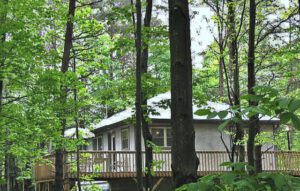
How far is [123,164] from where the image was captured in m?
22.2

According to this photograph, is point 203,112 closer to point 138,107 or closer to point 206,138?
point 138,107

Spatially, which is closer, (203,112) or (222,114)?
(222,114)

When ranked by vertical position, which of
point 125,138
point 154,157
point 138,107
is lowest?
point 154,157

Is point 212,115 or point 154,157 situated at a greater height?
point 212,115

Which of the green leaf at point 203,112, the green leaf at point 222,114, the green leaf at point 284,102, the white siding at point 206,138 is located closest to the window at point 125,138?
the white siding at point 206,138

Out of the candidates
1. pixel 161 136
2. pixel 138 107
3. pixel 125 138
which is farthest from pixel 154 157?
pixel 138 107

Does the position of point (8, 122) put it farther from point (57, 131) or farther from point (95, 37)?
point (95, 37)

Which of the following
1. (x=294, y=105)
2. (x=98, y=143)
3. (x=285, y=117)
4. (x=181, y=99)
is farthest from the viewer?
(x=98, y=143)

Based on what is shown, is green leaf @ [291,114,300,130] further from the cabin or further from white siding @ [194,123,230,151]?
white siding @ [194,123,230,151]

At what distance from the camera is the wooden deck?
2111 centimetres

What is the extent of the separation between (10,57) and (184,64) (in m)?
10.0

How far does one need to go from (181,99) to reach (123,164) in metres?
19.6

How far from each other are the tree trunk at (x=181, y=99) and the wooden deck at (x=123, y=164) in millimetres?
16487

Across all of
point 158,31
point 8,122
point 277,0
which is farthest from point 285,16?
point 8,122
